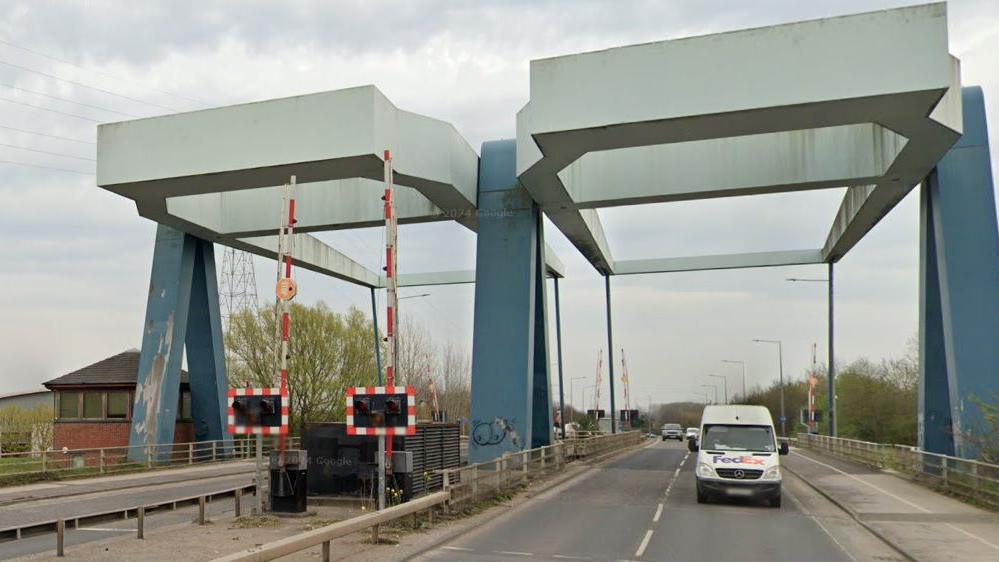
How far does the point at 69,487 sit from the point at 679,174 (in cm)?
1913

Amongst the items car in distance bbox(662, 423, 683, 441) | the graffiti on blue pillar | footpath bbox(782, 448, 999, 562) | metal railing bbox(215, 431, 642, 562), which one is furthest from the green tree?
car in distance bbox(662, 423, 683, 441)

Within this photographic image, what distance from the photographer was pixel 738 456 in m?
18.7

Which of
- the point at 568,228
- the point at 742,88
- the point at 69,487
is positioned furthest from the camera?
the point at 568,228

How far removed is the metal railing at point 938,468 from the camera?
1827 cm

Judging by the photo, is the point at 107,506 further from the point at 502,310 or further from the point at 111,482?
the point at 502,310

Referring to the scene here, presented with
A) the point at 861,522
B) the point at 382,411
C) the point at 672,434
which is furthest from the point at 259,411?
the point at 672,434

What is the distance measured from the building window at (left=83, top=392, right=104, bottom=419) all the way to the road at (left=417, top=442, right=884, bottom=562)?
68.2 feet

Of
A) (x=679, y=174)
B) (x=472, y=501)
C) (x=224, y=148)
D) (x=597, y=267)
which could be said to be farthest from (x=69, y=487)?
(x=597, y=267)

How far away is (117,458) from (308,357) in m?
16.6

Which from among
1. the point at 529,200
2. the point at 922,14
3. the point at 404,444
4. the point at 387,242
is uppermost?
the point at 922,14

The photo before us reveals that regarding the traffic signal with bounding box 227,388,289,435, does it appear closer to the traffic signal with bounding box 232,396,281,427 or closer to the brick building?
the traffic signal with bounding box 232,396,281,427

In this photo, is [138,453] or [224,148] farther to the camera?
[138,453]

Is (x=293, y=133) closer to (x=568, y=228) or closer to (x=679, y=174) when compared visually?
(x=679, y=174)

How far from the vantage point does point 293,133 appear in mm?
22750
